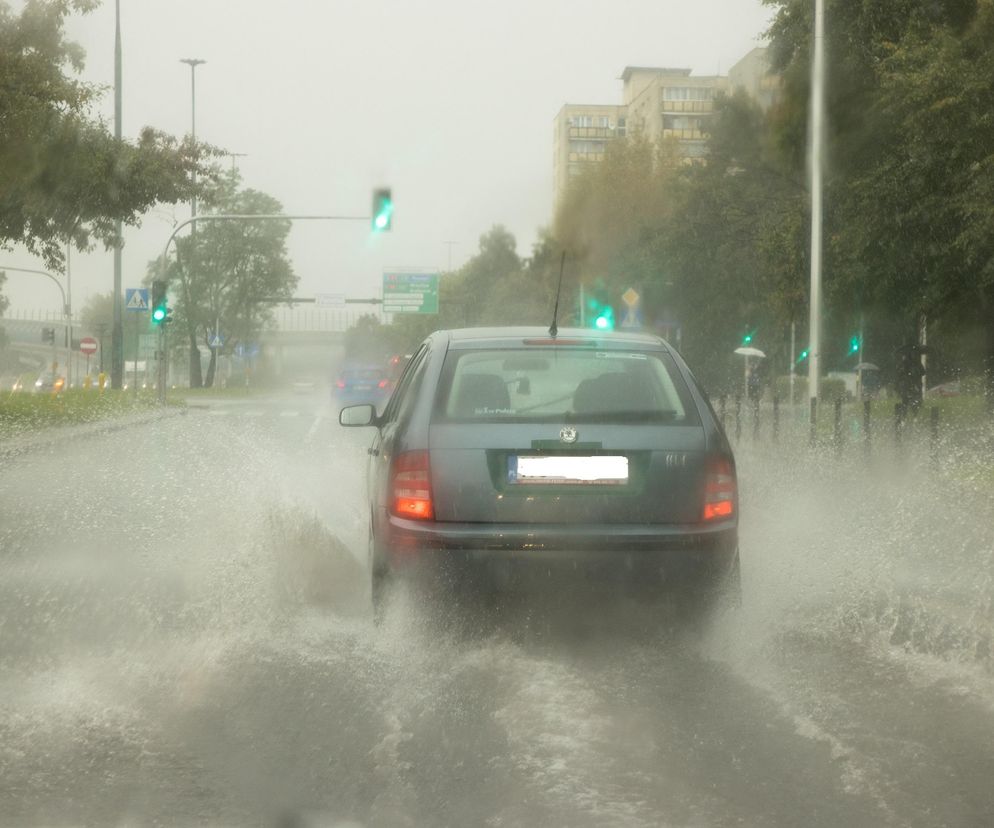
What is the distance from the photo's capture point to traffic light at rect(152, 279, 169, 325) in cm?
3975

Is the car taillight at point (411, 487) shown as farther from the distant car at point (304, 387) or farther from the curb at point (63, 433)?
the distant car at point (304, 387)

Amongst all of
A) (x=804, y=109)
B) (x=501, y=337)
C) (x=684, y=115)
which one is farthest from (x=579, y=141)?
(x=501, y=337)

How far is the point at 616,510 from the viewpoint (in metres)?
6.52

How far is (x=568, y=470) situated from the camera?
6.55m

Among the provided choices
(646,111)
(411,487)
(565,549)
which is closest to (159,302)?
(411,487)

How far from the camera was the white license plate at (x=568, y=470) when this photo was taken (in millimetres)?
6531

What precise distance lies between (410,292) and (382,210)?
42907 millimetres

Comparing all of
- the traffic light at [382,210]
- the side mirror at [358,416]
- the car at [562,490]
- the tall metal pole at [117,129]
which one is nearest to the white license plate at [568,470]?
the car at [562,490]

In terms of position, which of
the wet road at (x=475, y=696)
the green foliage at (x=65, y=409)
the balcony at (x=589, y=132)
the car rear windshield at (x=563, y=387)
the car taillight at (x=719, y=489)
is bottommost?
the green foliage at (x=65, y=409)

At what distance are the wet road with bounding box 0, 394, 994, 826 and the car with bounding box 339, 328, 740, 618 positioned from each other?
10.2 inches

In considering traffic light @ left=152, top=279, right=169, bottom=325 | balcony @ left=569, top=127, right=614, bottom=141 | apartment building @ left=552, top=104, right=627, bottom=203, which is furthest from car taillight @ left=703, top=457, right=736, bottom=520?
balcony @ left=569, top=127, right=614, bottom=141

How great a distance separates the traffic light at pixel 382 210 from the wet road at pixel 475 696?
925 inches

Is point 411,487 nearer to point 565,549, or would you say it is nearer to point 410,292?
point 565,549

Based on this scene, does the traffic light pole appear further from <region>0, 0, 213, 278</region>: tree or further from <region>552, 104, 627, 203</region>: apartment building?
<region>552, 104, 627, 203</region>: apartment building
